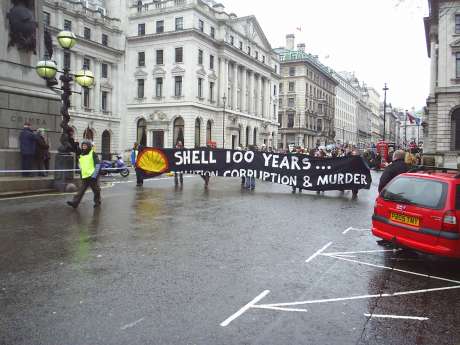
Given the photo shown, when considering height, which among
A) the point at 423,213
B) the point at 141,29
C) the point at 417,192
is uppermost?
the point at 141,29

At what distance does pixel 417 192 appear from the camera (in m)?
6.92

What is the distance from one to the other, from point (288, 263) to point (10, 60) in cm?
1313

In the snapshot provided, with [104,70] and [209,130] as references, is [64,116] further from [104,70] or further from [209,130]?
[209,130]

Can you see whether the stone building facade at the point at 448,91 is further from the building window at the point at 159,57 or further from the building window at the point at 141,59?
the building window at the point at 141,59

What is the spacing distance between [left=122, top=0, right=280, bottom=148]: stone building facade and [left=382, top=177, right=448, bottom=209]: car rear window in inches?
1905

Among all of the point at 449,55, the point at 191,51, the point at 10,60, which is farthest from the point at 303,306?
the point at 191,51

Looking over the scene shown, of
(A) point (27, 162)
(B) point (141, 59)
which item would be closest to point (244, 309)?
(A) point (27, 162)

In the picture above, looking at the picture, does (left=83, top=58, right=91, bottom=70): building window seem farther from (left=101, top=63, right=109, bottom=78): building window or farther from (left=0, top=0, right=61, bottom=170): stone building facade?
(left=0, top=0, right=61, bottom=170): stone building facade

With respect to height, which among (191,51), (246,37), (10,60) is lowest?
(10,60)

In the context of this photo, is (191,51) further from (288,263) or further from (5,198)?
(288,263)

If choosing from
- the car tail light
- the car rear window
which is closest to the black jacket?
the car rear window

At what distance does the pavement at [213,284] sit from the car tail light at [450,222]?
2.24 feet

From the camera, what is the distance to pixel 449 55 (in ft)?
135

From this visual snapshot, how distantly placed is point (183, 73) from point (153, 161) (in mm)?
41025
